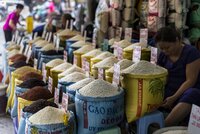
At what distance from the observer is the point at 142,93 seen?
71.1 inches

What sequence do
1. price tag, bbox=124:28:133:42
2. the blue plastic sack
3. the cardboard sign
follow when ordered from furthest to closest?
price tag, bbox=124:28:133:42 < the blue plastic sack < the cardboard sign

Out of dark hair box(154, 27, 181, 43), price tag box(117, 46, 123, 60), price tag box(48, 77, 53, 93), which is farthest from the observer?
price tag box(117, 46, 123, 60)

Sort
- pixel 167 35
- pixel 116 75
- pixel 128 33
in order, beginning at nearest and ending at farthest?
pixel 116 75 → pixel 167 35 → pixel 128 33

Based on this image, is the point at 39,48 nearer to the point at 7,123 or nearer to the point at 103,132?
the point at 7,123

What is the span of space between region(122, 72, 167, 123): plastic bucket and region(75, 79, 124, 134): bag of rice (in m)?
0.06

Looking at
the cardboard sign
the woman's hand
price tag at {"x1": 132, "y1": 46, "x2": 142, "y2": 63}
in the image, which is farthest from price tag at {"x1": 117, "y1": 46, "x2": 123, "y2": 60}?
the cardboard sign

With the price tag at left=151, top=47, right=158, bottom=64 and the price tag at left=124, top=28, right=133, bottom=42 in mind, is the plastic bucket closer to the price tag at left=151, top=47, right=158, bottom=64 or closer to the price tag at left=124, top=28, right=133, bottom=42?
the price tag at left=151, top=47, right=158, bottom=64

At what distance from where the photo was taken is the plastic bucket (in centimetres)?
179

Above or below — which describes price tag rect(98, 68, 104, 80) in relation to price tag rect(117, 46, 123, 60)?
below

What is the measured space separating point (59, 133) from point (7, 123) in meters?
1.71

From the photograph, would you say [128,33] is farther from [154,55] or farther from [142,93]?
[142,93]

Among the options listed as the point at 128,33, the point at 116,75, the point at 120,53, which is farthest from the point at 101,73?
the point at 128,33

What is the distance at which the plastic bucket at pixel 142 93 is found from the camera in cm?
179

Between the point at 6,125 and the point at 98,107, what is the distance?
5.66 feet
